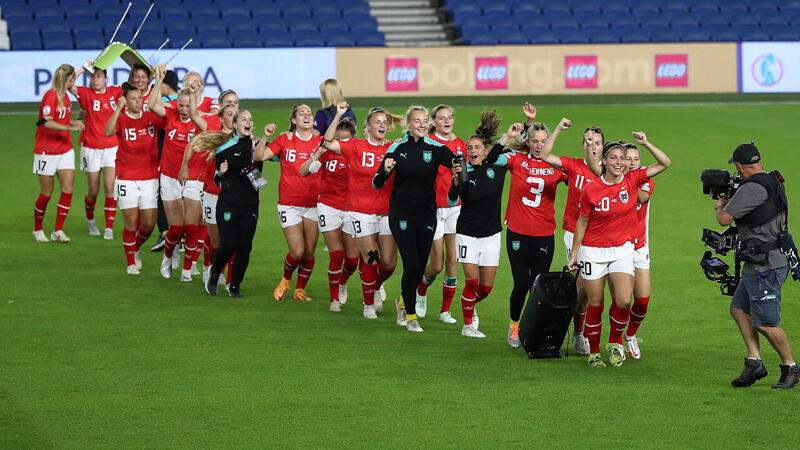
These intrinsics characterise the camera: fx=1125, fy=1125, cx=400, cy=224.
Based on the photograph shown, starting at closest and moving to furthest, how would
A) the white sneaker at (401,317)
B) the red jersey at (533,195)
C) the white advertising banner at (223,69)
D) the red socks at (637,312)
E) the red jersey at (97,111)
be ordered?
the red socks at (637,312) → the red jersey at (533,195) → the white sneaker at (401,317) → the red jersey at (97,111) → the white advertising banner at (223,69)

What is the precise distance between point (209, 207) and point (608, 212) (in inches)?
202

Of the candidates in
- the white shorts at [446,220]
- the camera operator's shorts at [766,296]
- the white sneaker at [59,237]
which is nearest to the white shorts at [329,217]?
the white shorts at [446,220]

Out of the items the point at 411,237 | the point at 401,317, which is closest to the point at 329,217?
the point at 401,317

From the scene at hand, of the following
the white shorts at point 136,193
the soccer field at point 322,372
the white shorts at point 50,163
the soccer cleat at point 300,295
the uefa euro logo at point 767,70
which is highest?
the uefa euro logo at point 767,70

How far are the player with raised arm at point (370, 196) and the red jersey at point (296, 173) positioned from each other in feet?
2.32

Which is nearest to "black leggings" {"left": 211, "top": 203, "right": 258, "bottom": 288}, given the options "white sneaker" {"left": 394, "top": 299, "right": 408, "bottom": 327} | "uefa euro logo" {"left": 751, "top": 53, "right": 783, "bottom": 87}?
"white sneaker" {"left": 394, "top": 299, "right": 408, "bottom": 327}

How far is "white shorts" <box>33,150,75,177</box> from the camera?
50.1ft

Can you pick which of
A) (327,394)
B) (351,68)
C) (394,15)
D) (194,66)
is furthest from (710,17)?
(327,394)

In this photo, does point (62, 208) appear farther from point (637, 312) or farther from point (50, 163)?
point (637, 312)

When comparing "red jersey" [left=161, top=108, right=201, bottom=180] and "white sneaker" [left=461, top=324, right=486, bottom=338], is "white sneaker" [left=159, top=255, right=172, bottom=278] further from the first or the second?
"white sneaker" [left=461, top=324, right=486, bottom=338]

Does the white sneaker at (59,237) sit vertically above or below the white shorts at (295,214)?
below

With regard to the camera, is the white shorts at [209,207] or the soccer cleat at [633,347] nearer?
the soccer cleat at [633,347]

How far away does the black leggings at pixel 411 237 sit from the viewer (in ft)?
35.1

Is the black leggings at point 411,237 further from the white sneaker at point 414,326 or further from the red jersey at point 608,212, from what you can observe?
the red jersey at point 608,212
